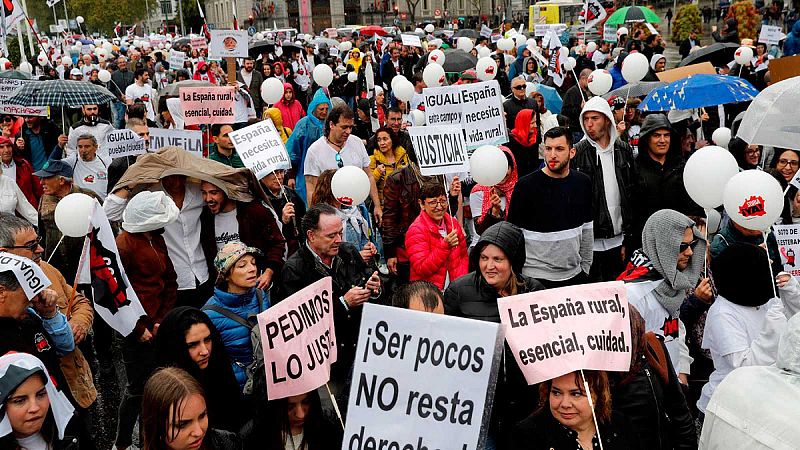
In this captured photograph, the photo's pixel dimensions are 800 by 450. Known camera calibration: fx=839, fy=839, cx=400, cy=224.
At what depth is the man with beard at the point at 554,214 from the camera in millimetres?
5621

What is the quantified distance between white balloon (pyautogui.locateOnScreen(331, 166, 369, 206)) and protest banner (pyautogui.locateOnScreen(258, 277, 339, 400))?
6.89 feet

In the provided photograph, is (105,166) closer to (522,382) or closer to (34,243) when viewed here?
(34,243)

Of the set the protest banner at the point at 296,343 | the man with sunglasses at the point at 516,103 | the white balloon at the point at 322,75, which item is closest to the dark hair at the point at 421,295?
the protest banner at the point at 296,343

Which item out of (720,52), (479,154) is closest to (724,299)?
(479,154)

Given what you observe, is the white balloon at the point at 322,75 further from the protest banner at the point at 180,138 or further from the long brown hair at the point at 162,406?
the long brown hair at the point at 162,406

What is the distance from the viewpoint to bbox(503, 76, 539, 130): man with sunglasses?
33.8 feet

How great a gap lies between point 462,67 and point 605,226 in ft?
36.4

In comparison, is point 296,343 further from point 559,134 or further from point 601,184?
point 601,184

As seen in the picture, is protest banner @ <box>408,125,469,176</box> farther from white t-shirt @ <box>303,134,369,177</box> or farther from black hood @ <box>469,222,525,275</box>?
black hood @ <box>469,222,525,275</box>

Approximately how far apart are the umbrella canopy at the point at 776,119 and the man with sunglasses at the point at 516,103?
409cm

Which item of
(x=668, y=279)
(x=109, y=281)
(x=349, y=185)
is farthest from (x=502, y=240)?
(x=109, y=281)

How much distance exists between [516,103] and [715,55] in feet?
20.2

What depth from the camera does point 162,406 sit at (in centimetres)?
337

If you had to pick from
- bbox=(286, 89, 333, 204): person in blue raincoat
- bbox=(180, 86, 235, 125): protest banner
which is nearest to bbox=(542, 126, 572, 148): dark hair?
bbox=(286, 89, 333, 204): person in blue raincoat
